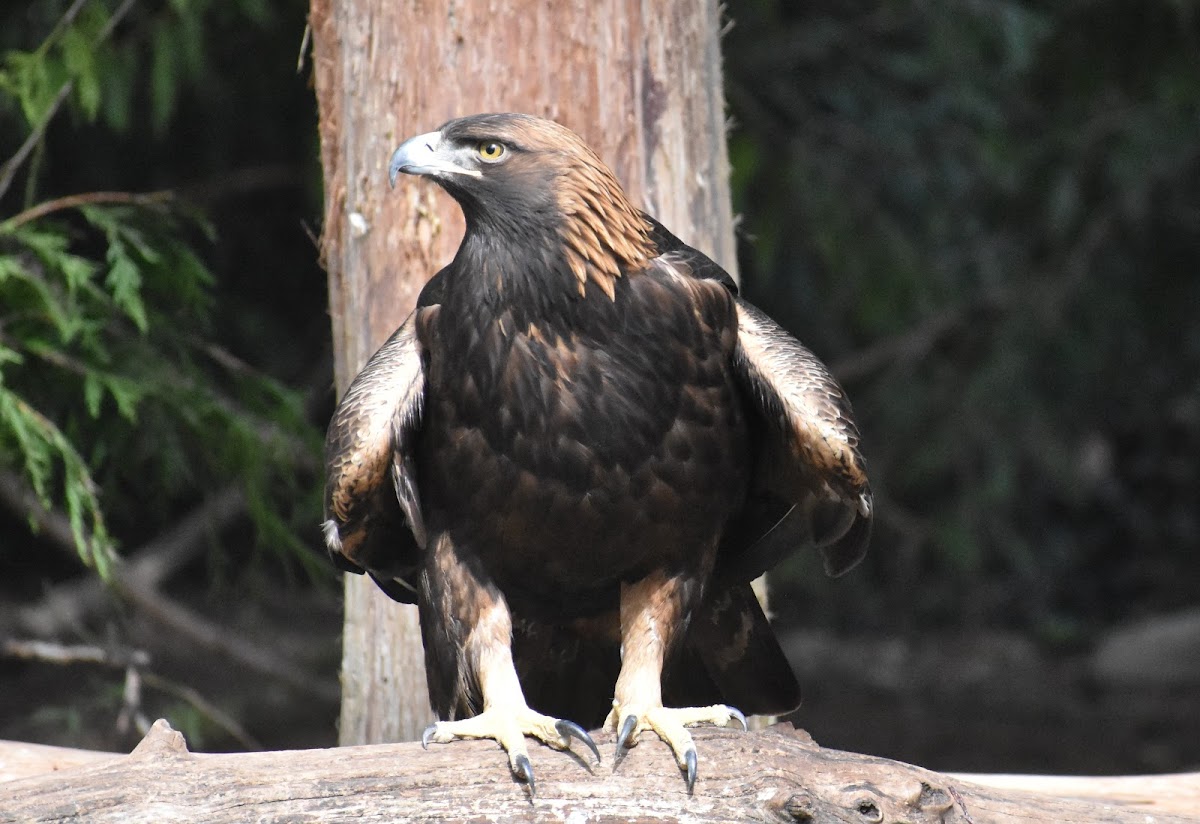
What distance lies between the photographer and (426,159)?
3404 mm

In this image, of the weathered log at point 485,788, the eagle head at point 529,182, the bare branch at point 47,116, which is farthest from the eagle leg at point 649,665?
the bare branch at point 47,116

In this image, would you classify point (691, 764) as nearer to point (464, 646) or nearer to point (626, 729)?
point (626, 729)

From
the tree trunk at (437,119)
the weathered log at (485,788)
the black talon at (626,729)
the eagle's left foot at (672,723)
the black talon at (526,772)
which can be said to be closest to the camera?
the weathered log at (485,788)

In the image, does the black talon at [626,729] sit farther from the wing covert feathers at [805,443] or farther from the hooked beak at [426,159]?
the hooked beak at [426,159]

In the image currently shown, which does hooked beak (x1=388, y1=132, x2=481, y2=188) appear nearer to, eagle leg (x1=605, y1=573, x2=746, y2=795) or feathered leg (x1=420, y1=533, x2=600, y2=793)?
feathered leg (x1=420, y1=533, x2=600, y2=793)

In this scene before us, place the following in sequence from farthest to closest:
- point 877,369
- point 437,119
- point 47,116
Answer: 1. point 877,369
2. point 47,116
3. point 437,119

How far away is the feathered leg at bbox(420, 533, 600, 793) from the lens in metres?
3.36

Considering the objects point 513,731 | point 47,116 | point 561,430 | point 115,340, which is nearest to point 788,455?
point 561,430

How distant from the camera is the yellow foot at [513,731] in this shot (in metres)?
3.20

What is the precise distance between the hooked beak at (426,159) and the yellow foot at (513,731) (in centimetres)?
124

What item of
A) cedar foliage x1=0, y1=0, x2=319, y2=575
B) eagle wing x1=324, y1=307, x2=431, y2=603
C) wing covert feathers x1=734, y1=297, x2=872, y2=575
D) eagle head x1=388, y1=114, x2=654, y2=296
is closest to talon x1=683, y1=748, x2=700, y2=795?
wing covert feathers x1=734, y1=297, x2=872, y2=575

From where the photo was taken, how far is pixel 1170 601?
414 inches

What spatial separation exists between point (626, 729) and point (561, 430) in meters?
0.69

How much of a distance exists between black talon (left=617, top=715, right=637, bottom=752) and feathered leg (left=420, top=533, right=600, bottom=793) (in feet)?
0.58
